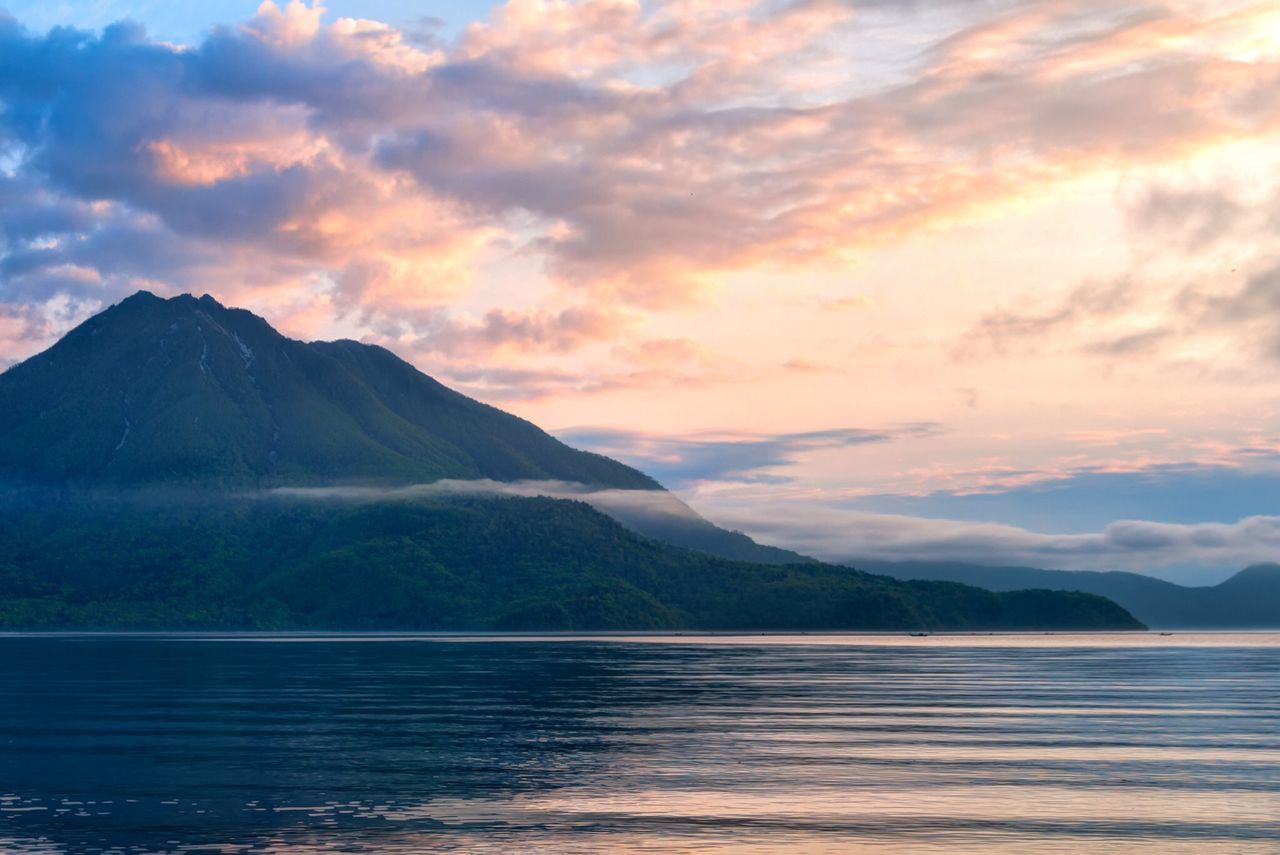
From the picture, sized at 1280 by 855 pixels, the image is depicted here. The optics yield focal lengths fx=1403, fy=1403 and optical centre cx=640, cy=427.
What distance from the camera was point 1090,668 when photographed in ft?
577

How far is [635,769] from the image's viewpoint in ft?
213

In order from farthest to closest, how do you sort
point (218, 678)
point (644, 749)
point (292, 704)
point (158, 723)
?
point (218, 678) < point (292, 704) < point (158, 723) < point (644, 749)

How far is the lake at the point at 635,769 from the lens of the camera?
4756 centimetres

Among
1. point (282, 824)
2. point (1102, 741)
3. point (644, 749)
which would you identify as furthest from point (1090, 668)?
point (282, 824)

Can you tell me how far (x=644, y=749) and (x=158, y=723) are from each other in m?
33.2

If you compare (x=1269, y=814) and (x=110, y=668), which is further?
(x=110, y=668)

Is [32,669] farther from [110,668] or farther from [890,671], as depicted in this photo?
[890,671]

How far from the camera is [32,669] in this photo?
160125 millimetres

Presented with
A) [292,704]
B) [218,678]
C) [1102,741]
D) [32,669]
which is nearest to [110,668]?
[32,669]

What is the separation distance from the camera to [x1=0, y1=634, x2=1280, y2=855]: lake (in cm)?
4756

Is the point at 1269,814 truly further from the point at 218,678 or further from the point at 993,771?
the point at 218,678

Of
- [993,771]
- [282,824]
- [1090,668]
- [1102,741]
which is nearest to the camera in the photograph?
[282,824]

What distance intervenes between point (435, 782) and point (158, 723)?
3427cm

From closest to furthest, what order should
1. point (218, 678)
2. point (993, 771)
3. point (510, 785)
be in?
point (510, 785), point (993, 771), point (218, 678)
